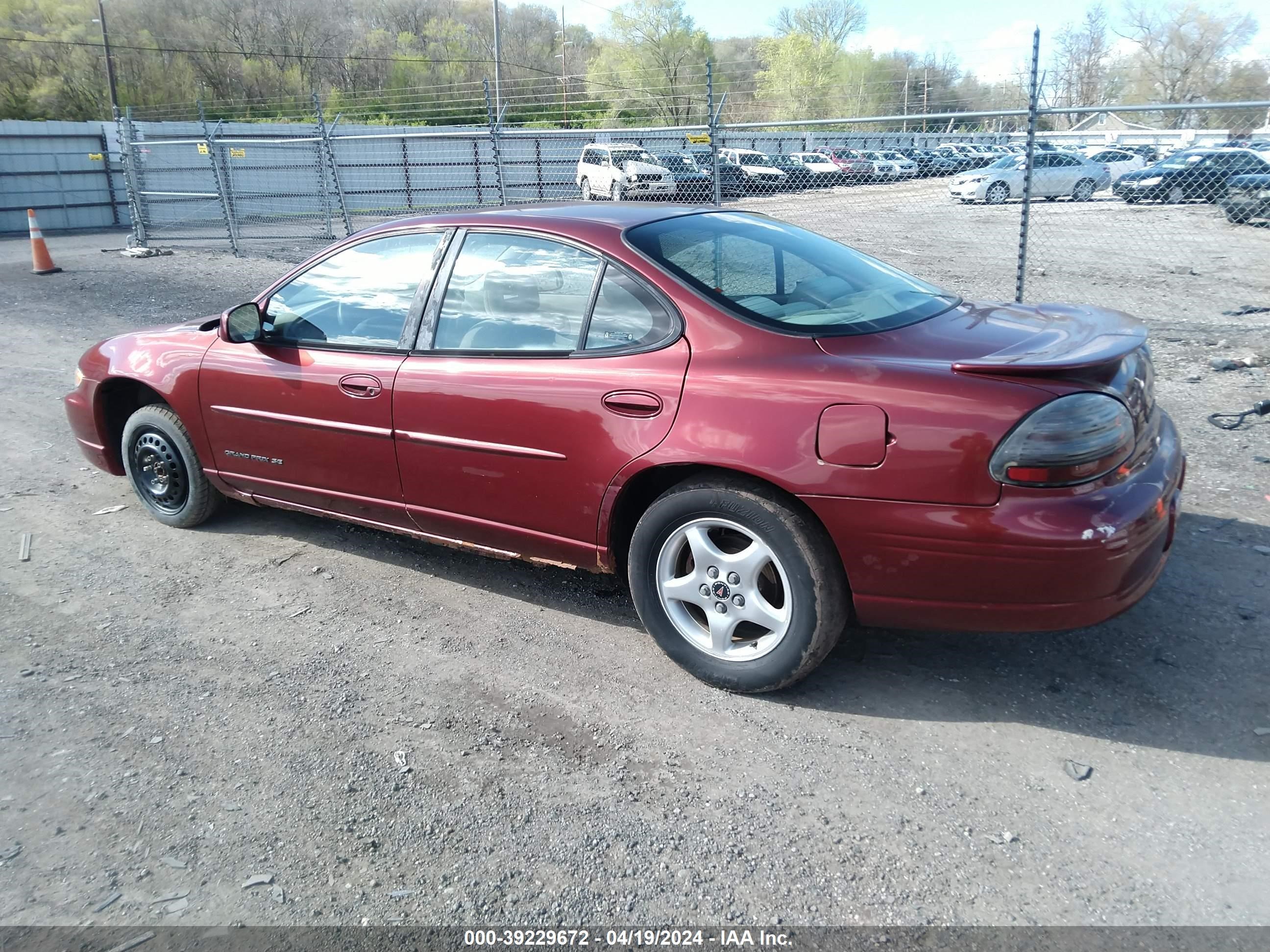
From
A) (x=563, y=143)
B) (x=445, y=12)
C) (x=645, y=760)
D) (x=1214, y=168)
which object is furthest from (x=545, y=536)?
(x=445, y=12)

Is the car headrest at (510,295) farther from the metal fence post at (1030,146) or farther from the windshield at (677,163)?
the windshield at (677,163)

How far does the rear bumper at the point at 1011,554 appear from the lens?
2625 mm

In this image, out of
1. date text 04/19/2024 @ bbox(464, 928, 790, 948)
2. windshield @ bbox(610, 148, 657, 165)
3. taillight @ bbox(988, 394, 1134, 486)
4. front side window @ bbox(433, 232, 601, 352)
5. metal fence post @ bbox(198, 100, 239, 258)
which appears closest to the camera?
date text 04/19/2024 @ bbox(464, 928, 790, 948)

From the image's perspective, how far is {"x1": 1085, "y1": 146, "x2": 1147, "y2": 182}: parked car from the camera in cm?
2252

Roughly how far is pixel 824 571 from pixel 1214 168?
1667 centimetres

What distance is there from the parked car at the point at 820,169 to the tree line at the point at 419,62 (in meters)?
1.28

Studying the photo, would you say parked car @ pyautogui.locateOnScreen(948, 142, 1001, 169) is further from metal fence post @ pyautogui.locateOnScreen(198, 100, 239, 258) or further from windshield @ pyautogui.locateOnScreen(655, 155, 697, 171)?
metal fence post @ pyautogui.locateOnScreen(198, 100, 239, 258)

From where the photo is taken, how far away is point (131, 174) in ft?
54.8

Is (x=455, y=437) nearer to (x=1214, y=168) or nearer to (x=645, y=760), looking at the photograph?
(x=645, y=760)

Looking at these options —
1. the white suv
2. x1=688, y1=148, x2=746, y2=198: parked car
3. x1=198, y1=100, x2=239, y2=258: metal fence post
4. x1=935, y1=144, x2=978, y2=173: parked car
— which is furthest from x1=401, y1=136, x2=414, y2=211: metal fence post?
x1=935, y1=144, x2=978, y2=173: parked car

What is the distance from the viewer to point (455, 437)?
3.58 metres

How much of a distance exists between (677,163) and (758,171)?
2.04 m

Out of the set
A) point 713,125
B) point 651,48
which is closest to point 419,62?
point 651,48

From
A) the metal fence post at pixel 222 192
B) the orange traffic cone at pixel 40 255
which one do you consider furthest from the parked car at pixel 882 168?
the orange traffic cone at pixel 40 255
